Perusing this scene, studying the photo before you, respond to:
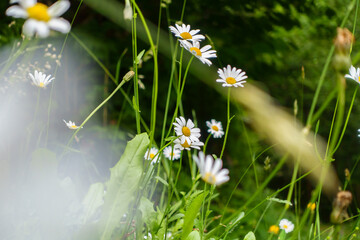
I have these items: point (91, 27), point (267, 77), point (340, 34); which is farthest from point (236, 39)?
point (340, 34)

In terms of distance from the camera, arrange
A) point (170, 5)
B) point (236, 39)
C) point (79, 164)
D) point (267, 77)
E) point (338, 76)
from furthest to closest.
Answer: point (267, 77), point (236, 39), point (170, 5), point (79, 164), point (338, 76)

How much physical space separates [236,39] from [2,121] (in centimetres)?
134

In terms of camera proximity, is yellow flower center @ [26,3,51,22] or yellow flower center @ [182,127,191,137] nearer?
yellow flower center @ [26,3,51,22]

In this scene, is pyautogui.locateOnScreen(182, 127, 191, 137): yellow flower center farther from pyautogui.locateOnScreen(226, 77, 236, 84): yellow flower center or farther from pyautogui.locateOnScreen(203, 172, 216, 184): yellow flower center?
pyautogui.locateOnScreen(203, 172, 216, 184): yellow flower center

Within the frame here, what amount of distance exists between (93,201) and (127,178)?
0.26 feet

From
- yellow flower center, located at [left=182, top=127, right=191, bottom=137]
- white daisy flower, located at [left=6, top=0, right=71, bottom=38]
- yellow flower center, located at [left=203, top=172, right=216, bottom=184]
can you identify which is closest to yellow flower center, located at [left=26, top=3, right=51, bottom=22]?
white daisy flower, located at [left=6, top=0, right=71, bottom=38]

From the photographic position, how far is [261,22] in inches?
65.9

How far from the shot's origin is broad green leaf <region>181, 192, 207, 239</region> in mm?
447

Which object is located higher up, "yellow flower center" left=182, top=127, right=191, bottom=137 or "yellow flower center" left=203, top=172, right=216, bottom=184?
"yellow flower center" left=182, top=127, right=191, bottom=137

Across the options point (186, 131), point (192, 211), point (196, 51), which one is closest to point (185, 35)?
point (196, 51)

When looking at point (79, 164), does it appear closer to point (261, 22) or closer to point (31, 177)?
point (31, 177)

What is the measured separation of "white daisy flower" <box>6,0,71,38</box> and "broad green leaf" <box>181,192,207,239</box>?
10.9 inches

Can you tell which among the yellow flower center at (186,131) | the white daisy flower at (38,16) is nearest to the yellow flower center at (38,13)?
the white daisy flower at (38,16)

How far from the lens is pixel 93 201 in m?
0.52
